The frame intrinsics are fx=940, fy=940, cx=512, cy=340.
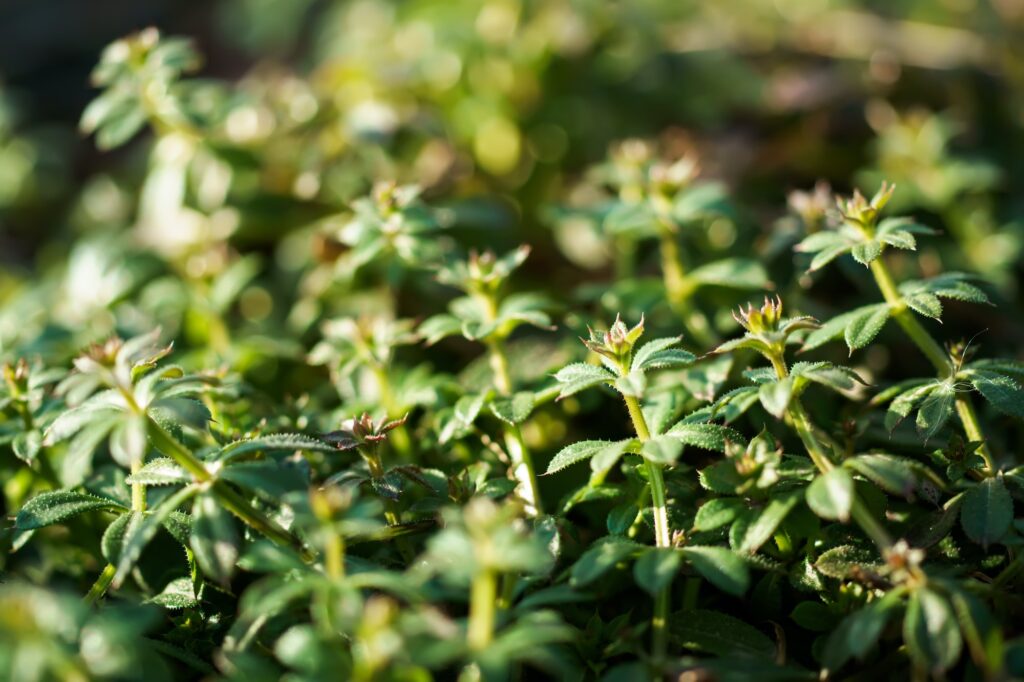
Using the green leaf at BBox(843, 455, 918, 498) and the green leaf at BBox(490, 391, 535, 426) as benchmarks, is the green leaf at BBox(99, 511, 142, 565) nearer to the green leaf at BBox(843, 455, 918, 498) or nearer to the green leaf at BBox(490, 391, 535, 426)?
the green leaf at BBox(490, 391, 535, 426)

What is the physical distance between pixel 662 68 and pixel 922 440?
1892mm

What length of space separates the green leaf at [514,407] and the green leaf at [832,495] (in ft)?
1.81

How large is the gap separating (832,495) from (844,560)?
229 mm

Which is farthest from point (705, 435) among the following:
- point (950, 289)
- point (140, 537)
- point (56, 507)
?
point (56, 507)

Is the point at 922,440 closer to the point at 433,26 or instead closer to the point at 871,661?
the point at 871,661

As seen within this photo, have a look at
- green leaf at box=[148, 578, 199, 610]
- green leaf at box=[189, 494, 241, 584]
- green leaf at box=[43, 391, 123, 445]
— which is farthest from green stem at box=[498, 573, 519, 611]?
green leaf at box=[43, 391, 123, 445]

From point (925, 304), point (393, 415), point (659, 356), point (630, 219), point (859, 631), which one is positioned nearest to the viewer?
point (859, 631)

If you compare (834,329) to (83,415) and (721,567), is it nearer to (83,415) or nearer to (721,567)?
(721,567)

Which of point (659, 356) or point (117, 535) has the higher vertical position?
point (659, 356)

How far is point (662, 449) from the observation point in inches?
56.5

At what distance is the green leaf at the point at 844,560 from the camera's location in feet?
4.81

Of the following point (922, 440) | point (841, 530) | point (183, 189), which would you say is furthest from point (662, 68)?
point (841, 530)

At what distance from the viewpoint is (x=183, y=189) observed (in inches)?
100

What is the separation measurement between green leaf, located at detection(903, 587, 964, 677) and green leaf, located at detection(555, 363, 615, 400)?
21.3 inches
